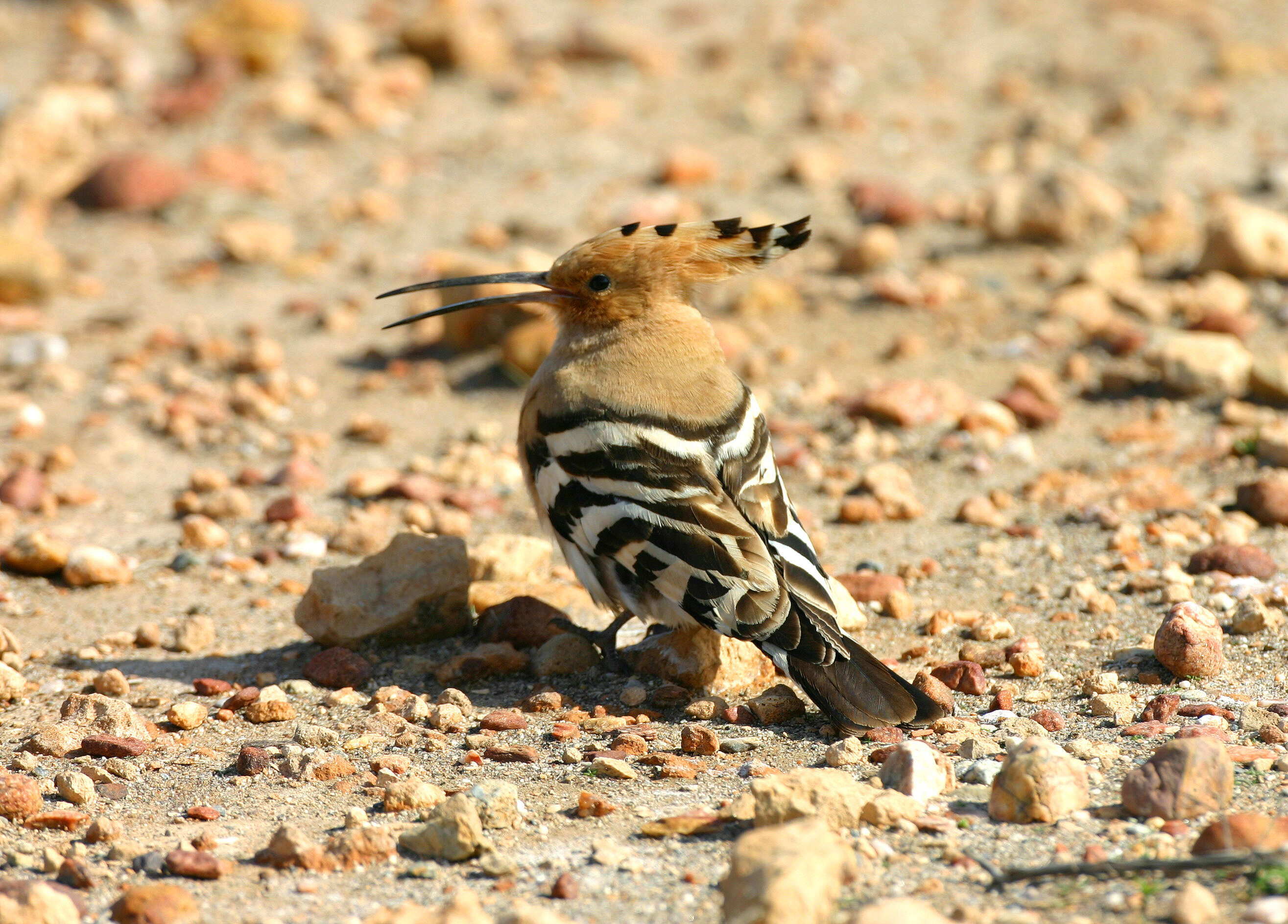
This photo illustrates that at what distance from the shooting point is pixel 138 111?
951 centimetres

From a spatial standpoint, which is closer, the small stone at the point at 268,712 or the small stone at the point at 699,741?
the small stone at the point at 699,741

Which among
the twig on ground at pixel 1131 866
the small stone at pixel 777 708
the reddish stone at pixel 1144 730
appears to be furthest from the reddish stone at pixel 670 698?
the twig on ground at pixel 1131 866

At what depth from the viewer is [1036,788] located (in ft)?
9.82

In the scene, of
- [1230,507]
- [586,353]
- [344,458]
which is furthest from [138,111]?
[1230,507]

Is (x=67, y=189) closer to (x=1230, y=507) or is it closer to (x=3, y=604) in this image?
(x=3, y=604)

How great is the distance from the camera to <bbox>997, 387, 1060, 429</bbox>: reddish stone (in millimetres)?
6086

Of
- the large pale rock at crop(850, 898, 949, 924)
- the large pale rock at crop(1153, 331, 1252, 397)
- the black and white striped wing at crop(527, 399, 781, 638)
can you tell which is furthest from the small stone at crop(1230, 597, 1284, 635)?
the large pale rock at crop(1153, 331, 1252, 397)

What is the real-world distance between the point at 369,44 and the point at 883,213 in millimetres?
4407

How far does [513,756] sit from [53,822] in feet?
3.63

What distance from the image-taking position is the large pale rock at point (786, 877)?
8.16 ft

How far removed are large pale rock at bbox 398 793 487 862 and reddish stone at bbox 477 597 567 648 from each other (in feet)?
4.62

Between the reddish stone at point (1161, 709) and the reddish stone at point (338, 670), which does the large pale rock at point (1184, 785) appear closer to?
the reddish stone at point (1161, 709)

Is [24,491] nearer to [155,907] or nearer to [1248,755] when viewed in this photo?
[155,907]

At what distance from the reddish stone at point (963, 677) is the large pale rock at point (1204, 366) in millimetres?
2785
